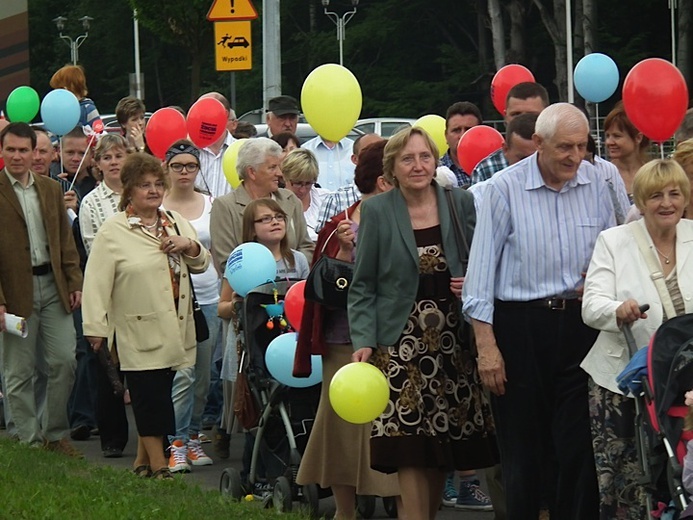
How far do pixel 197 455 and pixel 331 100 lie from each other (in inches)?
106

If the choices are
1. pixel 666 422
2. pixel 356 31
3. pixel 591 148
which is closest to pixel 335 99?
pixel 591 148

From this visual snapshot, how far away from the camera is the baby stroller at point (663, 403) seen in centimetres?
674

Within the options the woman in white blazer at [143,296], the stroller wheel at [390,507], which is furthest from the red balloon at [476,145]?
the stroller wheel at [390,507]

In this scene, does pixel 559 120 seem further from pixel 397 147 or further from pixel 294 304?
pixel 294 304

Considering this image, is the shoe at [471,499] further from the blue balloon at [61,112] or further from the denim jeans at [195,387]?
the blue balloon at [61,112]

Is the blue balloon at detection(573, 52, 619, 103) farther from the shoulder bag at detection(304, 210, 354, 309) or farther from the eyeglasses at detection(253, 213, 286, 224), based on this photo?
the shoulder bag at detection(304, 210, 354, 309)

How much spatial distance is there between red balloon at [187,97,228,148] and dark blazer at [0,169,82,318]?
8.39 ft

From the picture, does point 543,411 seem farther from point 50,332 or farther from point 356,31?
point 356,31

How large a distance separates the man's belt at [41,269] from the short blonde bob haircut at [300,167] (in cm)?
187

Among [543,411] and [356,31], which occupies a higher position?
[356,31]

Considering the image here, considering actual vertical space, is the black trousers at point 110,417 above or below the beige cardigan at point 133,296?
below

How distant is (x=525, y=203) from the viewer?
7.93 m

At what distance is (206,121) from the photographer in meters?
14.5

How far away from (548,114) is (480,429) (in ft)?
5.33
